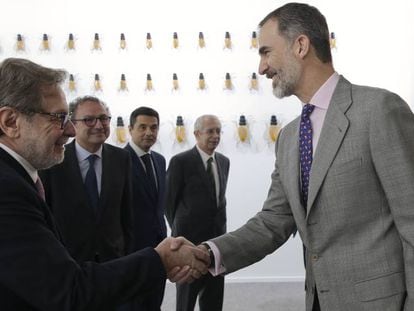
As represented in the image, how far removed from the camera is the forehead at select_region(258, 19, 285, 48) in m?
1.84

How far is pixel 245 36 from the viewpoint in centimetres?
548

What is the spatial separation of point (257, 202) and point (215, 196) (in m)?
1.56

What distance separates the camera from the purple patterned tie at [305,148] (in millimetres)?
1724

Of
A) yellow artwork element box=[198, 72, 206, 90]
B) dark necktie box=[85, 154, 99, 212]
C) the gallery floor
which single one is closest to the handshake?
dark necktie box=[85, 154, 99, 212]

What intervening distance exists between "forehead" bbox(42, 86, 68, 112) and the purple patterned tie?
840 mm

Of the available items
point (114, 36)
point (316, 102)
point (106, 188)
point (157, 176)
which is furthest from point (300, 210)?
point (114, 36)

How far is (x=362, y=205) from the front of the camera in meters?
1.56

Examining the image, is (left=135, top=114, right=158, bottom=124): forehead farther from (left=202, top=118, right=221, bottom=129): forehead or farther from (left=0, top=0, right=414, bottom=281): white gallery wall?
(left=0, top=0, right=414, bottom=281): white gallery wall

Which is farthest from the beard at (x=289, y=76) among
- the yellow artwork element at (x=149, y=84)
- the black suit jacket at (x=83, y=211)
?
the yellow artwork element at (x=149, y=84)

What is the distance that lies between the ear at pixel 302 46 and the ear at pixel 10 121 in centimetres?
99

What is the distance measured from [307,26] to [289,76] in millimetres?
193

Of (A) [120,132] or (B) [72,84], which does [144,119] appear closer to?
(A) [120,132]

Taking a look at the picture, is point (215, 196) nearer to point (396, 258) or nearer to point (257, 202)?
point (257, 202)

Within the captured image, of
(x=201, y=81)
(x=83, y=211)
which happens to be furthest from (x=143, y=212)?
(x=201, y=81)
